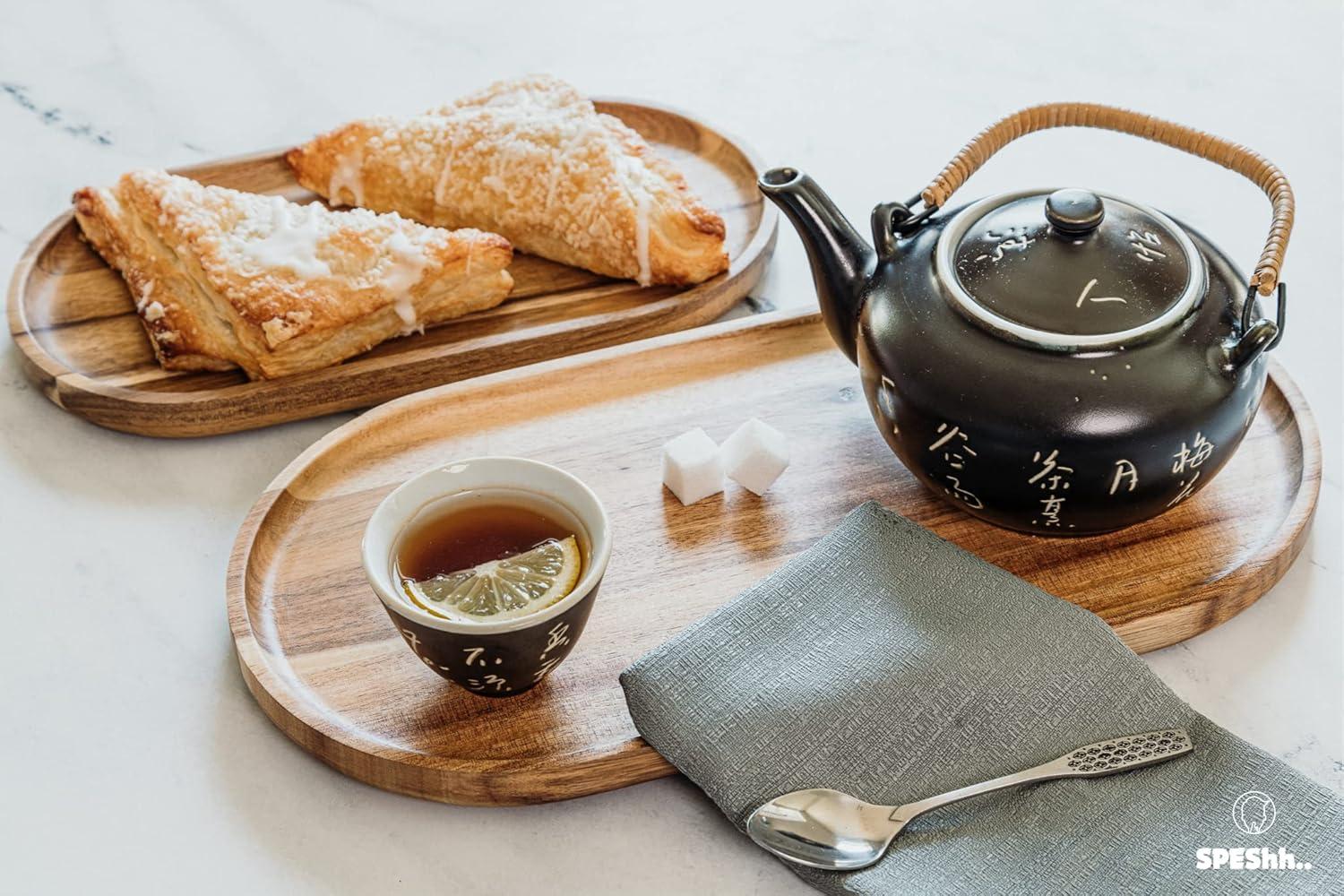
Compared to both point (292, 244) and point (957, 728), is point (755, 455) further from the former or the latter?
point (292, 244)

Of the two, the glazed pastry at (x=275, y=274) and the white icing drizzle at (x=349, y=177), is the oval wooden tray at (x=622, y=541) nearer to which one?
the glazed pastry at (x=275, y=274)

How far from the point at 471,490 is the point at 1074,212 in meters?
0.67

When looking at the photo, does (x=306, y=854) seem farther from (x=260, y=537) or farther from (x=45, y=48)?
(x=45, y=48)

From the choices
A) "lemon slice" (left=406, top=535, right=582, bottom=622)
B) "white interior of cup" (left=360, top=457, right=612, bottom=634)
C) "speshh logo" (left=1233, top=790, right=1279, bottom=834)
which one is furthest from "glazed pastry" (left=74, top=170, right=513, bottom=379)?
"speshh logo" (left=1233, top=790, right=1279, bottom=834)

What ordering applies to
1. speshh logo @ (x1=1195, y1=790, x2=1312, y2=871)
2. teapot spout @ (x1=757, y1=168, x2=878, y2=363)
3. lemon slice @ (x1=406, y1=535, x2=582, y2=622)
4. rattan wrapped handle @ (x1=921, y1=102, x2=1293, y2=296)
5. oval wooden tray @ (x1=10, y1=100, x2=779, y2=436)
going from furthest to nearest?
1. oval wooden tray @ (x1=10, y1=100, x2=779, y2=436)
2. teapot spout @ (x1=757, y1=168, x2=878, y2=363)
3. rattan wrapped handle @ (x1=921, y1=102, x2=1293, y2=296)
4. lemon slice @ (x1=406, y1=535, x2=582, y2=622)
5. speshh logo @ (x1=1195, y1=790, x2=1312, y2=871)

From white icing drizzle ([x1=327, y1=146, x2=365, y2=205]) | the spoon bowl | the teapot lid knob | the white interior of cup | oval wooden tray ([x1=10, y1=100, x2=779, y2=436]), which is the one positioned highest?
the teapot lid knob

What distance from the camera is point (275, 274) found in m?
1.75

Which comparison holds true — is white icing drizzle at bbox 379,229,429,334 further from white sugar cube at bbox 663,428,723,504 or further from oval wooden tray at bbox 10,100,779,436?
white sugar cube at bbox 663,428,723,504

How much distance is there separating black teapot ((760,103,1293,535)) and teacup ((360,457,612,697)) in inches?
14.3

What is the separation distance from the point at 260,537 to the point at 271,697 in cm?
24

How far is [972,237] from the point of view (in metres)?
1.38

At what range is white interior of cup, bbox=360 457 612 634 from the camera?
119cm

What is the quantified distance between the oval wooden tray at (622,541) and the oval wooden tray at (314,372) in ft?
0.33

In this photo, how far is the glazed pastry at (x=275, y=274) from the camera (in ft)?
5.62
